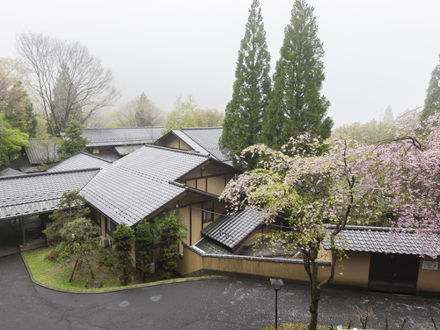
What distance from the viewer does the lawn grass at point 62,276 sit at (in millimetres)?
9820

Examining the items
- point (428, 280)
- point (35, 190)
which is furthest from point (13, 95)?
point (428, 280)

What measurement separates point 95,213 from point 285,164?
11.4m

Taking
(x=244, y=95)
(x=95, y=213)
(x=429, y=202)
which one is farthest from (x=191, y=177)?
(x=429, y=202)

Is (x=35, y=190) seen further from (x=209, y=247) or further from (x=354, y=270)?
(x=354, y=270)

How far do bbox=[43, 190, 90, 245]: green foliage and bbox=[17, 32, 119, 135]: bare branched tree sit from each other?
2673cm

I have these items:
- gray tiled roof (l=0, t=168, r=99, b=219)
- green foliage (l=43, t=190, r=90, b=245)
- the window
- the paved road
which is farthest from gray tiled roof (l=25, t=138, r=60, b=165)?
the window

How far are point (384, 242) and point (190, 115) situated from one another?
34.1 metres

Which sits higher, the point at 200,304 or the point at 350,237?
the point at 350,237

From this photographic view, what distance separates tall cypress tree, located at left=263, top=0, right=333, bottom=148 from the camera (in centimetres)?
1447

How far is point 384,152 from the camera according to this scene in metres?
6.66

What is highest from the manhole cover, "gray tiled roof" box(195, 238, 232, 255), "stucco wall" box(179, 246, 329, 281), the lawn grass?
"stucco wall" box(179, 246, 329, 281)

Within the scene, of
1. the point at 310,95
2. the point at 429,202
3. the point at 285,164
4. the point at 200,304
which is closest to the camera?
the point at 429,202

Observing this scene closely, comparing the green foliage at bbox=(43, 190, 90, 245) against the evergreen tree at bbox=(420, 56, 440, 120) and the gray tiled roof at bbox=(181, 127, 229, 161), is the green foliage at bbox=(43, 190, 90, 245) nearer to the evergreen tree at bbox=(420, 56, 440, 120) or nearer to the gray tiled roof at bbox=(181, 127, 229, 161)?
the gray tiled roof at bbox=(181, 127, 229, 161)

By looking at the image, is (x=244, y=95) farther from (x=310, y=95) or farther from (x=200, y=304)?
(x=200, y=304)
